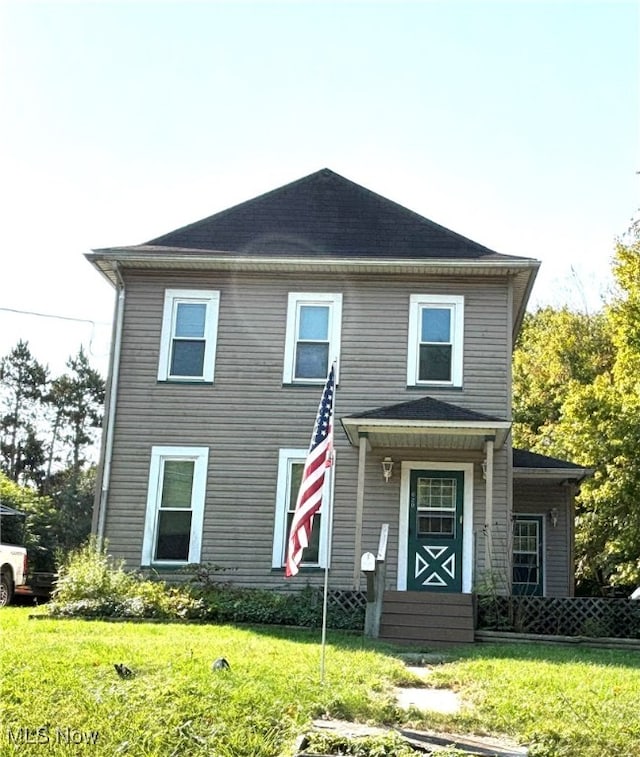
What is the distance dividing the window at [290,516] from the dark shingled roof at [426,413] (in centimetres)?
161

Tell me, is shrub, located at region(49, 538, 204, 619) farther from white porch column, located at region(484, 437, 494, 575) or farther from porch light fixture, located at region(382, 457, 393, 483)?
white porch column, located at region(484, 437, 494, 575)

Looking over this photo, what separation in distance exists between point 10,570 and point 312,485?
9625 millimetres

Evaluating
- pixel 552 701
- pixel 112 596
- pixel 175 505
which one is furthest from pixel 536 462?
pixel 552 701

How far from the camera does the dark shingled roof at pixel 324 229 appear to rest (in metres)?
15.3

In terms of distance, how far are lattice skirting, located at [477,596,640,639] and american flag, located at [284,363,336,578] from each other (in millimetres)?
5020

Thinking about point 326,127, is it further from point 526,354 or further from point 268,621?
point 526,354

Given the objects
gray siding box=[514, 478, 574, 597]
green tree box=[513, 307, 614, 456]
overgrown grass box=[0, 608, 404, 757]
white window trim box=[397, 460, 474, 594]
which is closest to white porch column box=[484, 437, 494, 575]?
white window trim box=[397, 460, 474, 594]

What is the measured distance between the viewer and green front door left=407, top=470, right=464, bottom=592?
14195 mm

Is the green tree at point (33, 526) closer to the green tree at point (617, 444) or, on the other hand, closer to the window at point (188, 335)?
the window at point (188, 335)

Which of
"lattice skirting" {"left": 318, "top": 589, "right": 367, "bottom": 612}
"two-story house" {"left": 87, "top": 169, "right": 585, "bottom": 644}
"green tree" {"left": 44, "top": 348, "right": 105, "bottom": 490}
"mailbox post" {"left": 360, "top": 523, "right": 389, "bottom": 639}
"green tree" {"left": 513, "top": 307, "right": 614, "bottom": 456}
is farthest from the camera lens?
"green tree" {"left": 44, "top": 348, "right": 105, "bottom": 490}

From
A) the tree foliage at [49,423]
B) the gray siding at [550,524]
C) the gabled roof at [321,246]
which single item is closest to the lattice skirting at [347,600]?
the gray siding at [550,524]

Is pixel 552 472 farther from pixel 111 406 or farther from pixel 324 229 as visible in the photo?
pixel 111 406

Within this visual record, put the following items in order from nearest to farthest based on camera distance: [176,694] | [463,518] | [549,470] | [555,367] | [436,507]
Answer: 1. [176,694]
2. [463,518]
3. [436,507]
4. [549,470]
5. [555,367]

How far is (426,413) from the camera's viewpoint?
13398 mm
